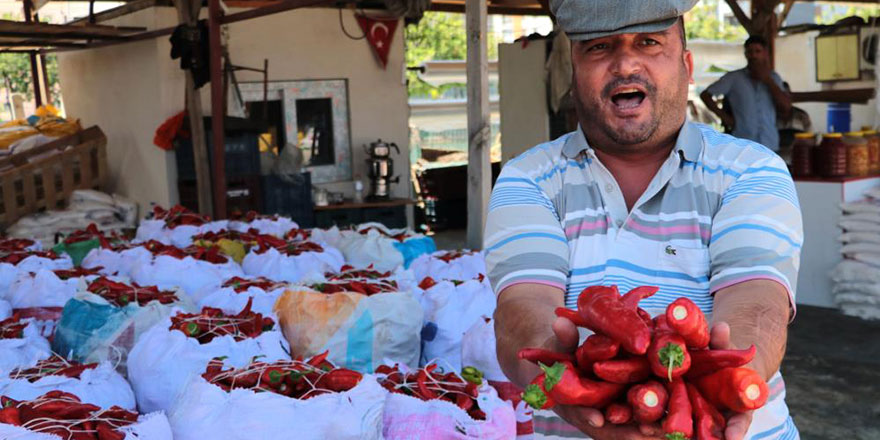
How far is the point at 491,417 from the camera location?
2.75 metres

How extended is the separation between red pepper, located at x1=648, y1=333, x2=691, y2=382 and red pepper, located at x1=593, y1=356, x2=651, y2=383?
3cm

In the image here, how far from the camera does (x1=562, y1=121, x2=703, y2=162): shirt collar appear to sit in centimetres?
152

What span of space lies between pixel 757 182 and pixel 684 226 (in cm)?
14

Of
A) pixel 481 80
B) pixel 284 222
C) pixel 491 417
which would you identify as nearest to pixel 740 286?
pixel 491 417

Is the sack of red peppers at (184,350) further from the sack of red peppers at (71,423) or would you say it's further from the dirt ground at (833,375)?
the dirt ground at (833,375)

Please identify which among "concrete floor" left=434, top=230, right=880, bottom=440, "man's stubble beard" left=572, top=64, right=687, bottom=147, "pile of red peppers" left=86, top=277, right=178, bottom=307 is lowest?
"concrete floor" left=434, top=230, right=880, bottom=440

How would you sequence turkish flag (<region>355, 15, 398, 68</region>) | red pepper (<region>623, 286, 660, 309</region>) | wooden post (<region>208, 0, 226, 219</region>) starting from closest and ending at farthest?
red pepper (<region>623, 286, 660, 309</region>) < wooden post (<region>208, 0, 226, 219</region>) < turkish flag (<region>355, 15, 398, 68</region>)

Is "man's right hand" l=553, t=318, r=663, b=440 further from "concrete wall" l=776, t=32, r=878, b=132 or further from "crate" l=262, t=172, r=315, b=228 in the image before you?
"concrete wall" l=776, t=32, r=878, b=132

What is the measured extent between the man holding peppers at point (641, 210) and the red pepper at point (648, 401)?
21cm

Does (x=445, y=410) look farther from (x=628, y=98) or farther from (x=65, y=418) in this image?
(x=628, y=98)

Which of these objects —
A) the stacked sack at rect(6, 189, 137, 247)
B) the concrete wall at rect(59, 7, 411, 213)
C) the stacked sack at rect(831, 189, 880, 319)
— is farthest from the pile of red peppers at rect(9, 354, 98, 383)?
the concrete wall at rect(59, 7, 411, 213)

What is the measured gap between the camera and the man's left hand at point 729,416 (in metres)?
1.18

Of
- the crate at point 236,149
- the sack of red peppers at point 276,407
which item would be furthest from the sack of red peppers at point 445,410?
the crate at point 236,149

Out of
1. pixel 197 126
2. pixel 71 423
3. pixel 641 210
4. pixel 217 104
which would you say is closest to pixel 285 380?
pixel 71 423
